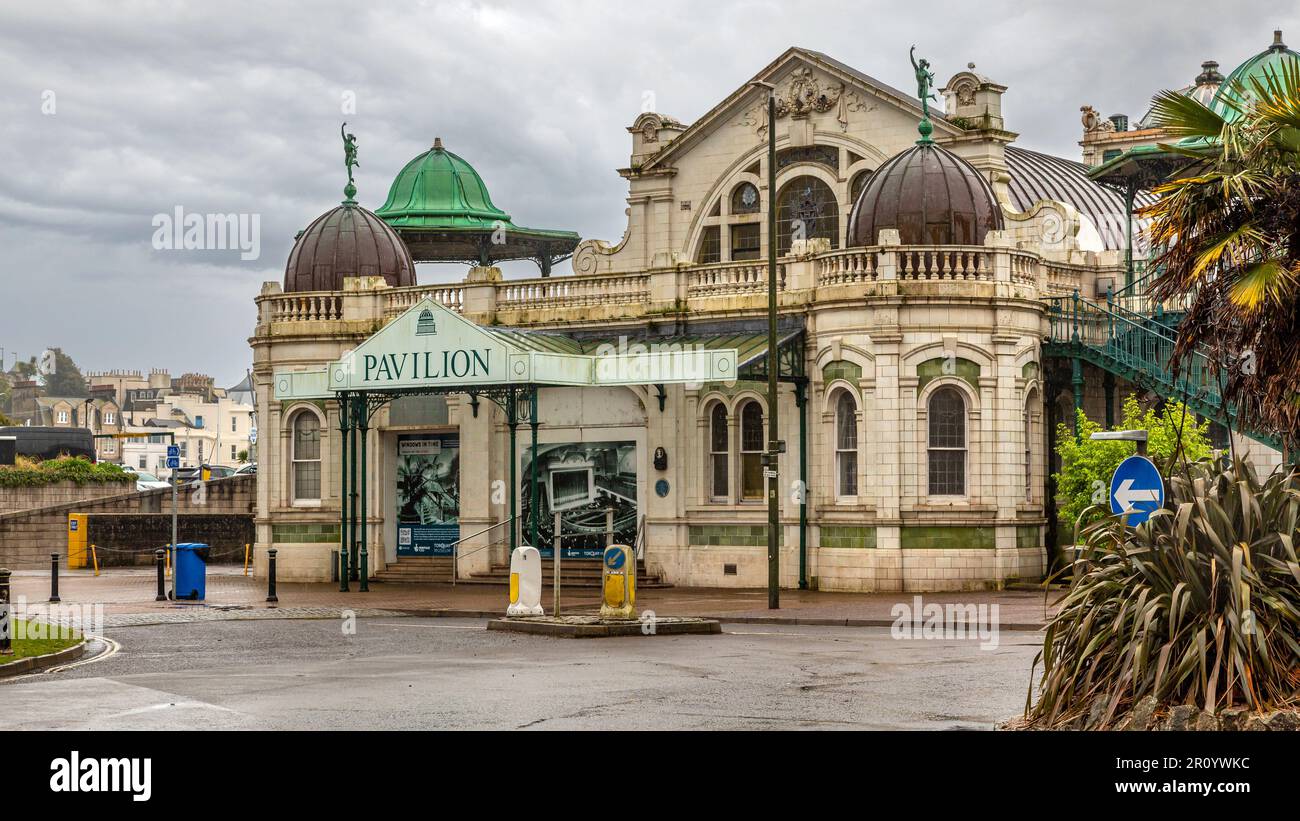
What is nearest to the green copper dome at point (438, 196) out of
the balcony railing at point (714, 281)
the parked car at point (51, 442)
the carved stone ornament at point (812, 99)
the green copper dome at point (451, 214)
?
the green copper dome at point (451, 214)

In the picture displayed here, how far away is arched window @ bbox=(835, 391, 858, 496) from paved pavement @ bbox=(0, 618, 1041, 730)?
8.17m

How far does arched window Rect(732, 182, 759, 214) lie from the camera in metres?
38.5

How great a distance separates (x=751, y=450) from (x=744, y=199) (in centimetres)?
727

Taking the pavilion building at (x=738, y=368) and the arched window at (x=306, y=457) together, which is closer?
the pavilion building at (x=738, y=368)

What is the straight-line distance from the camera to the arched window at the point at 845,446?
3222cm

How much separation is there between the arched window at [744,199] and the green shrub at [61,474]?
30576mm

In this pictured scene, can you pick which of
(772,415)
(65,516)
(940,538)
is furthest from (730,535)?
(65,516)

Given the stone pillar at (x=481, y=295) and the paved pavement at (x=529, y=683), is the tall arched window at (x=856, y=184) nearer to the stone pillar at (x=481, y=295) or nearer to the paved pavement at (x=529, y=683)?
the stone pillar at (x=481, y=295)

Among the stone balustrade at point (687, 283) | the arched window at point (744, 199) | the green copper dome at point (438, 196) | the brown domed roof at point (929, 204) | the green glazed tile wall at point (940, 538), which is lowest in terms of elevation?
the green glazed tile wall at point (940, 538)

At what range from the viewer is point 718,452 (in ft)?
112

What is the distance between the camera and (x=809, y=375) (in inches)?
1288

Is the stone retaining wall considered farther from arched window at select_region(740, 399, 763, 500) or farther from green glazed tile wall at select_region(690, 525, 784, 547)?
arched window at select_region(740, 399, 763, 500)

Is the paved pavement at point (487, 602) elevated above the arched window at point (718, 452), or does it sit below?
below

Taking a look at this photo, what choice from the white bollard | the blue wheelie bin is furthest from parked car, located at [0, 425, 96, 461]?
the white bollard
